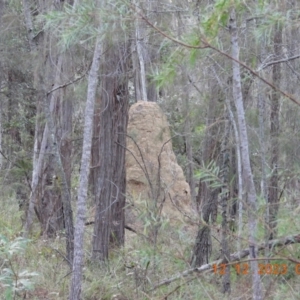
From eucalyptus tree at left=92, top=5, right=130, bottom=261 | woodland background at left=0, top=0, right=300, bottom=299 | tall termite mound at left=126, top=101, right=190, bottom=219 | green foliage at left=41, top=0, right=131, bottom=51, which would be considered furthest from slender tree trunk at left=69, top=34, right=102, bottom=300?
tall termite mound at left=126, top=101, right=190, bottom=219

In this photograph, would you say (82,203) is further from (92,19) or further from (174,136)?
(174,136)

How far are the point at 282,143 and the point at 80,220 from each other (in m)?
3.13

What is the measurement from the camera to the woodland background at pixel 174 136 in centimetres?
417

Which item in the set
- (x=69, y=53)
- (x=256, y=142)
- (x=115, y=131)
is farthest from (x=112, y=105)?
(x=256, y=142)

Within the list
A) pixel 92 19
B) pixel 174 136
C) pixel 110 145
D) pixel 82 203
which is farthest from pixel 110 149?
pixel 92 19

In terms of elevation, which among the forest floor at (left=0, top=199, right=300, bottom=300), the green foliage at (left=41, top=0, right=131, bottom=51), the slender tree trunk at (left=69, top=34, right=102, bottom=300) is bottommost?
the forest floor at (left=0, top=199, right=300, bottom=300)

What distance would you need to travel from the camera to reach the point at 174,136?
815cm

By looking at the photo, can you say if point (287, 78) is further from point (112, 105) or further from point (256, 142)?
point (112, 105)

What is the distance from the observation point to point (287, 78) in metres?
7.55

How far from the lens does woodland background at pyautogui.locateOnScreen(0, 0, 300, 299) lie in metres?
4.17

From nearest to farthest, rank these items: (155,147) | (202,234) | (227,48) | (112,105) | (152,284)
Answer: (227,48)
(152,284)
(202,234)
(112,105)
(155,147)

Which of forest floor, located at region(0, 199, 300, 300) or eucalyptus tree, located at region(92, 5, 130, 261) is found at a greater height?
eucalyptus tree, located at region(92, 5, 130, 261)

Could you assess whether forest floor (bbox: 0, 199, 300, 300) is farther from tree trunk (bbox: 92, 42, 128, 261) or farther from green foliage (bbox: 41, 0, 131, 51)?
green foliage (bbox: 41, 0, 131, 51)

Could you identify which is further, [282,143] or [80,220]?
[282,143]
